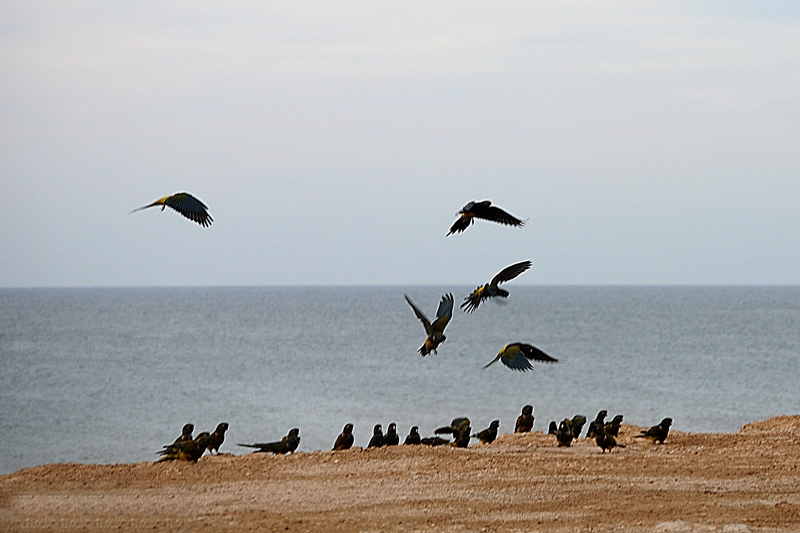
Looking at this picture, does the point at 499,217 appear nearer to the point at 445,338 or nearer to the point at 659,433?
the point at 445,338

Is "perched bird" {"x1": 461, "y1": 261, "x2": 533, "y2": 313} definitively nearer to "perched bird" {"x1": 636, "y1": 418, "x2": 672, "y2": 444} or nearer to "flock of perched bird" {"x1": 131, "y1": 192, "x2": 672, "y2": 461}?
"flock of perched bird" {"x1": 131, "y1": 192, "x2": 672, "y2": 461}

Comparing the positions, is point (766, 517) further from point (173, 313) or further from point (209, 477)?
point (173, 313)

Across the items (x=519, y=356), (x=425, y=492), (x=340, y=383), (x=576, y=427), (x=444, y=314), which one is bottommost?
(x=340, y=383)

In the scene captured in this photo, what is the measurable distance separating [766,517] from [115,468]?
269 inches

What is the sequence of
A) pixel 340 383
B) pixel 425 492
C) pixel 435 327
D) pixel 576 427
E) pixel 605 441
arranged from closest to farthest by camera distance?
pixel 435 327 → pixel 425 492 → pixel 605 441 → pixel 576 427 → pixel 340 383

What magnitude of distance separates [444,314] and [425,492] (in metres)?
1.90

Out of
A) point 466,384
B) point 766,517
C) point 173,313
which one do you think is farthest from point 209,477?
point 173,313

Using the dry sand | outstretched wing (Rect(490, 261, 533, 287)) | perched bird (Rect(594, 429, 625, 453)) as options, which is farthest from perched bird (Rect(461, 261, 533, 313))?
perched bird (Rect(594, 429, 625, 453))

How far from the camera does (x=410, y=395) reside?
42.7m

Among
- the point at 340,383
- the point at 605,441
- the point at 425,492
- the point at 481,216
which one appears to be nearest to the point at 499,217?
the point at 481,216

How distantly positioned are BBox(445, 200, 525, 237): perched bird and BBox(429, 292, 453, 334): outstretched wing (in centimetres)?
92

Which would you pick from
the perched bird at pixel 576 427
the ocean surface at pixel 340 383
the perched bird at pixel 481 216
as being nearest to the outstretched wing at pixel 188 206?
the perched bird at pixel 481 216

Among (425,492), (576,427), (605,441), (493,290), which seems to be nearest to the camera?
(493,290)

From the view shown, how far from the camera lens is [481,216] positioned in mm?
Result: 10336
